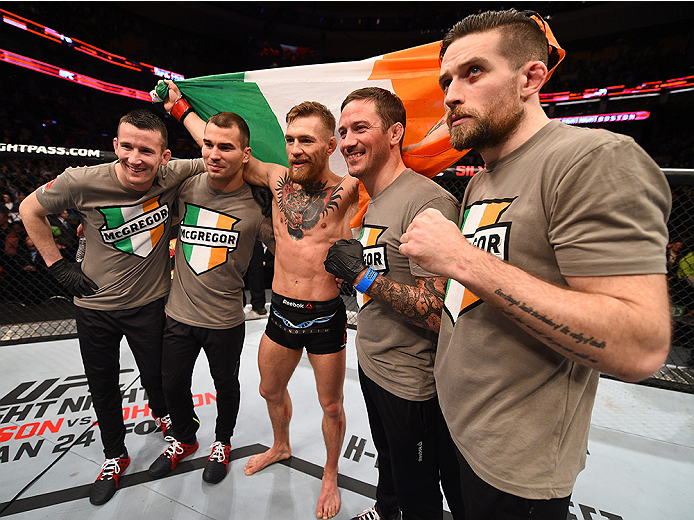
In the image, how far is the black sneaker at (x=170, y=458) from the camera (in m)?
1.94

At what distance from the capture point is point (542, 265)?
0.77 m

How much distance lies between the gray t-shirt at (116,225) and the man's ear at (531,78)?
188 centimetres

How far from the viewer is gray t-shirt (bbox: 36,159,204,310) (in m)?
1.82

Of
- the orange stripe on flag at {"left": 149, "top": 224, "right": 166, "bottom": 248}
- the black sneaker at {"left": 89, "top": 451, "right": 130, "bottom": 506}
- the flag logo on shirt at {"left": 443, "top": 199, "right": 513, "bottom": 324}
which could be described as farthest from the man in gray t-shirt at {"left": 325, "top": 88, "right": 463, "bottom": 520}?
the black sneaker at {"left": 89, "top": 451, "right": 130, "bottom": 506}

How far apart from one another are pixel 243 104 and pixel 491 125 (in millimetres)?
1984

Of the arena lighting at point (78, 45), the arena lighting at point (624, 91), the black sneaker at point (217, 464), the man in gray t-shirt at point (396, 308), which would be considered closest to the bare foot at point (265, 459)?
the black sneaker at point (217, 464)

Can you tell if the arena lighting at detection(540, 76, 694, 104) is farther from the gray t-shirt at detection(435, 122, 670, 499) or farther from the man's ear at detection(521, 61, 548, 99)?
the gray t-shirt at detection(435, 122, 670, 499)

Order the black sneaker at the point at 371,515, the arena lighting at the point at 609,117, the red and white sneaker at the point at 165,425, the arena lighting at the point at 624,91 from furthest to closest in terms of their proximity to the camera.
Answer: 1. the arena lighting at the point at 609,117
2. the arena lighting at the point at 624,91
3. the red and white sneaker at the point at 165,425
4. the black sneaker at the point at 371,515

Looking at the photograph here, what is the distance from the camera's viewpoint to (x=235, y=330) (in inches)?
80.0

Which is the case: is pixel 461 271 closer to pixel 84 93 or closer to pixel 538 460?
pixel 538 460

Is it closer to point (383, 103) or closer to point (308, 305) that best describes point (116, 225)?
point (308, 305)

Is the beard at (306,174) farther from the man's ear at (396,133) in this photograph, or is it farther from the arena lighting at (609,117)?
the arena lighting at (609,117)

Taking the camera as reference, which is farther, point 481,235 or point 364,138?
point 364,138

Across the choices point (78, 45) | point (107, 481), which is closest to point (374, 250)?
point (107, 481)
